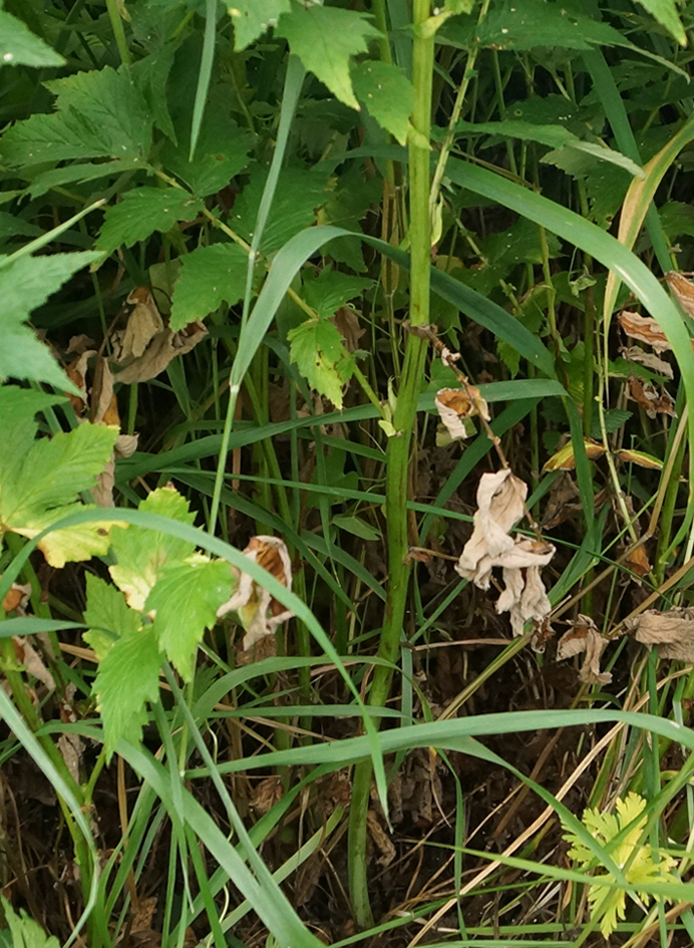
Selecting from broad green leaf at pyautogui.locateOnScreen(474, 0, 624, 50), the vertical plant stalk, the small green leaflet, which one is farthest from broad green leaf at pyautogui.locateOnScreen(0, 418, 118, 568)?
broad green leaf at pyautogui.locateOnScreen(474, 0, 624, 50)

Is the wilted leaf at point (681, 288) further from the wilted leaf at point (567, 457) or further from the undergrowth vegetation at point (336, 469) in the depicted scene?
the wilted leaf at point (567, 457)

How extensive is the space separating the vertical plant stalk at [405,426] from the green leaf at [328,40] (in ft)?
0.15

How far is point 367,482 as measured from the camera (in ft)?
2.95

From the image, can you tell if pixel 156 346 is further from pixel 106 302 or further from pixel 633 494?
pixel 633 494

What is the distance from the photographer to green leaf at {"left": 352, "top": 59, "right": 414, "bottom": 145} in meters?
0.51

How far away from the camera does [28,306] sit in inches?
17.8

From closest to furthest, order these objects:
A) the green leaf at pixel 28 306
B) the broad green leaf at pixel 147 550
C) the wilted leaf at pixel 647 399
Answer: the green leaf at pixel 28 306 → the broad green leaf at pixel 147 550 → the wilted leaf at pixel 647 399

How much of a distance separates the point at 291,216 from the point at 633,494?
50 centimetres

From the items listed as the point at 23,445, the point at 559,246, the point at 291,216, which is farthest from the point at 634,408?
the point at 23,445

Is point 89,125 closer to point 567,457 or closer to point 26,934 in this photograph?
point 567,457

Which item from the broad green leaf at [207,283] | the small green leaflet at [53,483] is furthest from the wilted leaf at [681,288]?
the small green leaflet at [53,483]

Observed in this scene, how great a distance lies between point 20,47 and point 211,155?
0.19m

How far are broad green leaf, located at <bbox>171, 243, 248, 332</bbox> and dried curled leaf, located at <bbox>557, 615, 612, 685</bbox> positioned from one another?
0.40 metres

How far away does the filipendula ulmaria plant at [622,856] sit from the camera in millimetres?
665
